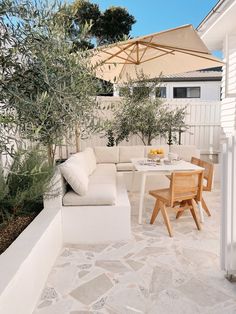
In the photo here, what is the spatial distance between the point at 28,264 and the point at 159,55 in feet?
13.5

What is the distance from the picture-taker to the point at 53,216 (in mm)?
2941

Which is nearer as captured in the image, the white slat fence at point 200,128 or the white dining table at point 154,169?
the white dining table at point 154,169

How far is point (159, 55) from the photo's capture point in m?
4.74

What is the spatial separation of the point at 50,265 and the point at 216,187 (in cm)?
428

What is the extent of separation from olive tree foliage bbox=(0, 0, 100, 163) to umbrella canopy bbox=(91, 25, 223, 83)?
0.85 meters

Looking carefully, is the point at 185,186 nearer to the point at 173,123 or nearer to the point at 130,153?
the point at 130,153

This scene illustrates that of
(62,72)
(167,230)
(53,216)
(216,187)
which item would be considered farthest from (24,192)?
(216,187)

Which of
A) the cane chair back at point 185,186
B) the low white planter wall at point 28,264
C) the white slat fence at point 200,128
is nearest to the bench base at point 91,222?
the low white planter wall at point 28,264

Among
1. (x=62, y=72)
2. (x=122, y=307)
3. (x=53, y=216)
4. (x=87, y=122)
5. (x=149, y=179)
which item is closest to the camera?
(x=62, y=72)

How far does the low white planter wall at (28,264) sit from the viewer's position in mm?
1718

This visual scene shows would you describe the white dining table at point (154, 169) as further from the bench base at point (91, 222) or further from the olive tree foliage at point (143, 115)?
the olive tree foliage at point (143, 115)

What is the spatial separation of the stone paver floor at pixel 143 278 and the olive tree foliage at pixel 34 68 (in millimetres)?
1421

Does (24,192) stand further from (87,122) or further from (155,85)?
(155,85)

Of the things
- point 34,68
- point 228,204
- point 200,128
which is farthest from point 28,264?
point 200,128
